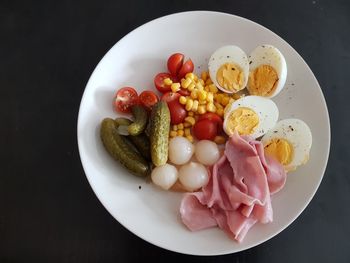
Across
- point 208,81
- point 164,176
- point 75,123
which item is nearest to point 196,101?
point 208,81

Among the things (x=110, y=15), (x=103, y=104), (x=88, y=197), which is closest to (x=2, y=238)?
(x=88, y=197)

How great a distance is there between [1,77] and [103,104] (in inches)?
18.4

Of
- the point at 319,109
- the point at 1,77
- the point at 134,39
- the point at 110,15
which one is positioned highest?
the point at 110,15

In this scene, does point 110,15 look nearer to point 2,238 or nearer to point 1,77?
point 1,77

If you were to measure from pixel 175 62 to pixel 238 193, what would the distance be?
573 mm

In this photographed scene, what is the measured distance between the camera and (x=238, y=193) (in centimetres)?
142

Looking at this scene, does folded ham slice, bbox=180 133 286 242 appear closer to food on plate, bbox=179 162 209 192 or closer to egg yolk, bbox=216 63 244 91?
food on plate, bbox=179 162 209 192

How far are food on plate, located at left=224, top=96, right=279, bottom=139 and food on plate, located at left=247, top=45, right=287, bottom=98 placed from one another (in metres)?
0.06

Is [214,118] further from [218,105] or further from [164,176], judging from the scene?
[164,176]

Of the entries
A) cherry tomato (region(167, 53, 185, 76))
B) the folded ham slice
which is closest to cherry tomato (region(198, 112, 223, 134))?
the folded ham slice

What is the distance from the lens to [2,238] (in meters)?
1.47

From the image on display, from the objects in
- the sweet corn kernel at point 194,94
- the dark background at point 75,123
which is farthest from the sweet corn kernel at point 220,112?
the dark background at point 75,123

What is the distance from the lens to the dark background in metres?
1.47

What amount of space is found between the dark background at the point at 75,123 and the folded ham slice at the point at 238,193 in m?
0.14
